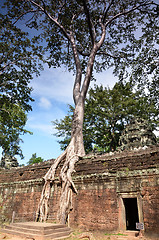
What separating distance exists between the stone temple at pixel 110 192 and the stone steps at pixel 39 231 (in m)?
0.98

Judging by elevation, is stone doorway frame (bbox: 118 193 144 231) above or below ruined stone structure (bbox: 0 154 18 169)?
below

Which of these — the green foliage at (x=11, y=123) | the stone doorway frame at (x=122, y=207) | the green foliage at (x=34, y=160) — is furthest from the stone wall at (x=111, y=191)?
the green foliage at (x=34, y=160)

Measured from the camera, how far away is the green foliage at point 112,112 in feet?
63.5

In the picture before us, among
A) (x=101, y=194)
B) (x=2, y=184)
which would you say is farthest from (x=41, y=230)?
(x=2, y=184)

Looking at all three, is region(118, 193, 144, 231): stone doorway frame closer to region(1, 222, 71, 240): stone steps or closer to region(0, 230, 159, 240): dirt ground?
region(0, 230, 159, 240): dirt ground

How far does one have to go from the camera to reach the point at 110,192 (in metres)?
6.64

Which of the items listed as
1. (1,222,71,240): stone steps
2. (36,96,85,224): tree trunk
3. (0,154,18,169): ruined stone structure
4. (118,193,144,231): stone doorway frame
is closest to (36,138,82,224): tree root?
(36,96,85,224): tree trunk

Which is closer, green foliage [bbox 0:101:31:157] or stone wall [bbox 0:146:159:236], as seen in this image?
stone wall [bbox 0:146:159:236]

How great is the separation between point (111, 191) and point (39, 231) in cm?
281

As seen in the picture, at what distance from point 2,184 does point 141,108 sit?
1525cm

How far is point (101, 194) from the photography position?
6.82m

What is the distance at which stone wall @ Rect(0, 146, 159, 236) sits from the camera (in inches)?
231

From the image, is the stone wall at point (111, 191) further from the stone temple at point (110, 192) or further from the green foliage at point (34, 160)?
the green foliage at point (34, 160)

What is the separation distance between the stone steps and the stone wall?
0.98 metres
